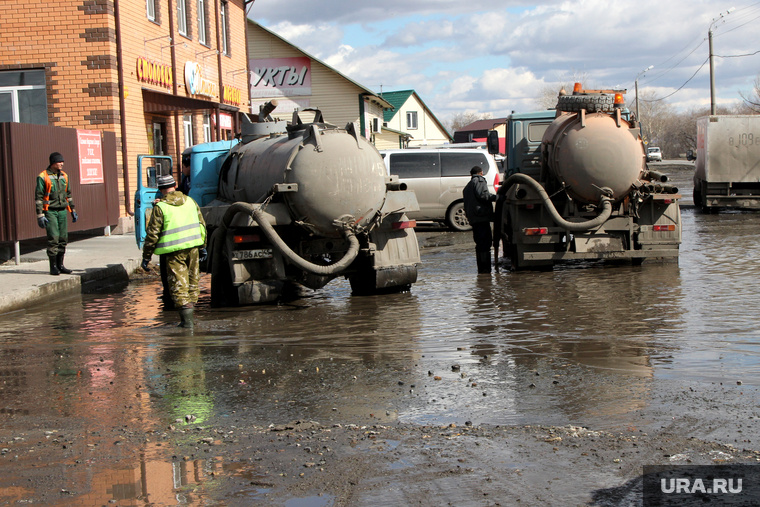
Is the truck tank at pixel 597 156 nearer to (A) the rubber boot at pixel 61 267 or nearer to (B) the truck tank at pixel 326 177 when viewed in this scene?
(B) the truck tank at pixel 326 177

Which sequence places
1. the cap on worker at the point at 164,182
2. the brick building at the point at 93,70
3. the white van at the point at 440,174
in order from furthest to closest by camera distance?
the white van at the point at 440,174 → the brick building at the point at 93,70 → the cap on worker at the point at 164,182

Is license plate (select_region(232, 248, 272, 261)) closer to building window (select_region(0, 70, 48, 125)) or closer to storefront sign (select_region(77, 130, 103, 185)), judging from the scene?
storefront sign (select_region(77, 130, 103, 185))

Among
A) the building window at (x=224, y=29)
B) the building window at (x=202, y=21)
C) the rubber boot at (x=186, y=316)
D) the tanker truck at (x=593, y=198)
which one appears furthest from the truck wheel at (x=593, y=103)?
the building window at (x=224, y=29)

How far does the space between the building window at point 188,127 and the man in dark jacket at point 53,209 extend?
11.4 m

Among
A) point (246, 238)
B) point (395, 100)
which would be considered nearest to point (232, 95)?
point (246, 238)

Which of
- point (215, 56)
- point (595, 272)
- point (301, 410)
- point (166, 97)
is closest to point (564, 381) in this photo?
point (301, 410)

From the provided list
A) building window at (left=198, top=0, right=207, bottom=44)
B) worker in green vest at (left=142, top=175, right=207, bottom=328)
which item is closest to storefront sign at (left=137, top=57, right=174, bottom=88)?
building window at (left=198, top=0, right=207, bottom=44)

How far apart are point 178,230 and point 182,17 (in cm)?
1628

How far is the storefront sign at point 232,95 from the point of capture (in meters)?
27.4

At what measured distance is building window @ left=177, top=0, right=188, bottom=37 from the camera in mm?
23533

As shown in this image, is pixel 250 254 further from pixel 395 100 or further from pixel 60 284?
pixel 395 100

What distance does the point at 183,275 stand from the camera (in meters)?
9.20

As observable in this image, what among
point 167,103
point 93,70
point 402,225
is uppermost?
point 93,70

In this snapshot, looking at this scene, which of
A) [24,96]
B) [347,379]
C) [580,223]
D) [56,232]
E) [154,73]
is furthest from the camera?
[154,73]
